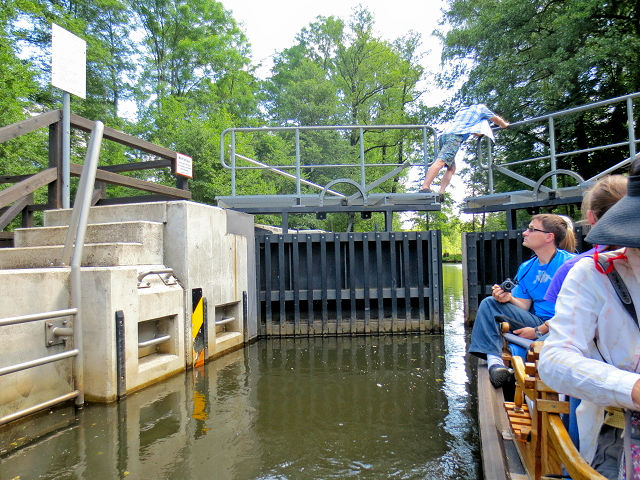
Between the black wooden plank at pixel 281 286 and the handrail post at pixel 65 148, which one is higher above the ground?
the handrail post at pixel 65 148

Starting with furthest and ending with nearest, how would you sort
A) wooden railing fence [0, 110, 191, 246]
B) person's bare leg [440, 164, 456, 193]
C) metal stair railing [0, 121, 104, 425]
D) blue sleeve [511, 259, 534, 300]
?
1. person's bare leg [440, 164, 456, 193]
2. wooden railing fence [0, 110, 191, 246]
3. blue sleeve [511, 259, 534, 300]
4. metal stair railing [0, 121, 104, 425]

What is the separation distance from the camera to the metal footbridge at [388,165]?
693 centimetres

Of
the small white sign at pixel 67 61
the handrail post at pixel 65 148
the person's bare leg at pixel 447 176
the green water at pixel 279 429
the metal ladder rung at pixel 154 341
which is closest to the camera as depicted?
the green water at pixel 279 429

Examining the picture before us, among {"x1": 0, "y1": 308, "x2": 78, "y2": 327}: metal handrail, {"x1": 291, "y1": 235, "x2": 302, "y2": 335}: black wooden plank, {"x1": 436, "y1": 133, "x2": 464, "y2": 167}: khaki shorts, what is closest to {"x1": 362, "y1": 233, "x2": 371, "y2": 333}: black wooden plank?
{"x1": 291, "y1": 235, "x2": 302, "y2": 335}: black wooden plank

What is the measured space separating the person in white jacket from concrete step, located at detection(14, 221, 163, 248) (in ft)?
13.9

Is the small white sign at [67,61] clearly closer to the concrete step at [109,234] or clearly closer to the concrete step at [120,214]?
the concrete step at [120,214]

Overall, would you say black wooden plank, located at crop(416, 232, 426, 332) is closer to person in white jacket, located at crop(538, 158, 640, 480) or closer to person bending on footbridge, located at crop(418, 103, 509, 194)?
person bending on footbridge, located at crop(418, 103, 509, 194)

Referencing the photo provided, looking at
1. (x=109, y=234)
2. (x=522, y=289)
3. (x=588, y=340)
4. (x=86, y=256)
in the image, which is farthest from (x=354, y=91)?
(x=588, y=340)

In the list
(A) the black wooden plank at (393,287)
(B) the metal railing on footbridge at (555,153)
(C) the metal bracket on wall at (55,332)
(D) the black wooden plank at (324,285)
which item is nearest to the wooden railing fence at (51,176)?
(C) the metal bracket on wall at (55,332)

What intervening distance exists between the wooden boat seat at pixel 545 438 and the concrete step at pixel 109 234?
379 centimetres

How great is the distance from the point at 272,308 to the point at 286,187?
1410cm

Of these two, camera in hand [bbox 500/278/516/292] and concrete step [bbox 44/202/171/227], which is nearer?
camera in hand [bbox 500/278/516/292]

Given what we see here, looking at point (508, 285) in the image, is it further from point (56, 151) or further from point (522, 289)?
point (56, 151)

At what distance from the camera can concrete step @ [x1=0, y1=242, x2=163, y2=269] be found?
4363 millimetres
